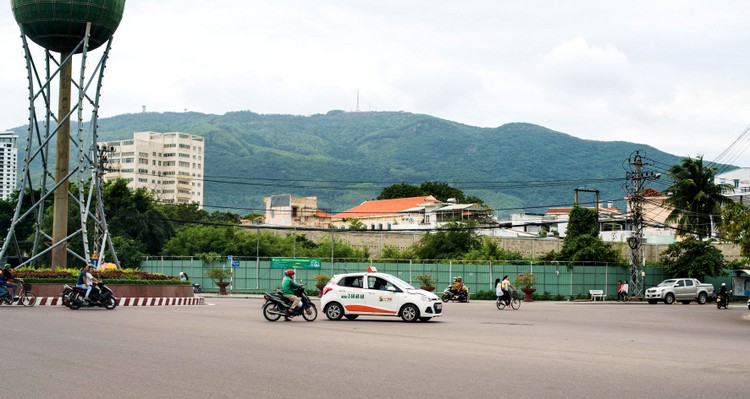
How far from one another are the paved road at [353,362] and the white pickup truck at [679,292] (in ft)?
102

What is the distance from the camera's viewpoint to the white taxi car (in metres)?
24.1

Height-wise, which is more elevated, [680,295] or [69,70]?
[69,70]

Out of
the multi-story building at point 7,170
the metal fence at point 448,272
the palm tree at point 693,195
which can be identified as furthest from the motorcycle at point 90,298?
the multi-story building at point 7,170

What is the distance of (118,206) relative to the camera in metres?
69.1

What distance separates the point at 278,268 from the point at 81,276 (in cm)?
3176

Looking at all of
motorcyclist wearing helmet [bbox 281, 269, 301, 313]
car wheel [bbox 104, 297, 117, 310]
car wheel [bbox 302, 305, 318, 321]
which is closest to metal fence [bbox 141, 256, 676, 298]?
car wheel [bbox 104, 297, 117, 310]

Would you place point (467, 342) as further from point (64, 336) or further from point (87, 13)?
point (87, 13)

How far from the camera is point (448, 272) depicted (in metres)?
55.6

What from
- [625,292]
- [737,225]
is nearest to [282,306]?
[737,225]

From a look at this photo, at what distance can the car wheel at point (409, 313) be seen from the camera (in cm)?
2408

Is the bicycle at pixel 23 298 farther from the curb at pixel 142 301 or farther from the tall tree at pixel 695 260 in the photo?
the tall tree at pixel 695 260

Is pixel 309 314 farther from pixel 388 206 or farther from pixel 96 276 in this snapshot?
pixel 388 206

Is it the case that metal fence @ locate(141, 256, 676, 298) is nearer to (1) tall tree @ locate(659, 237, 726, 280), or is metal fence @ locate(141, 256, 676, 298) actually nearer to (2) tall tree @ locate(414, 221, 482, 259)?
(1) tall tree @ locate(659, 237, 726, 280)

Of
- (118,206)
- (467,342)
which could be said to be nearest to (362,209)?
(118,206)
